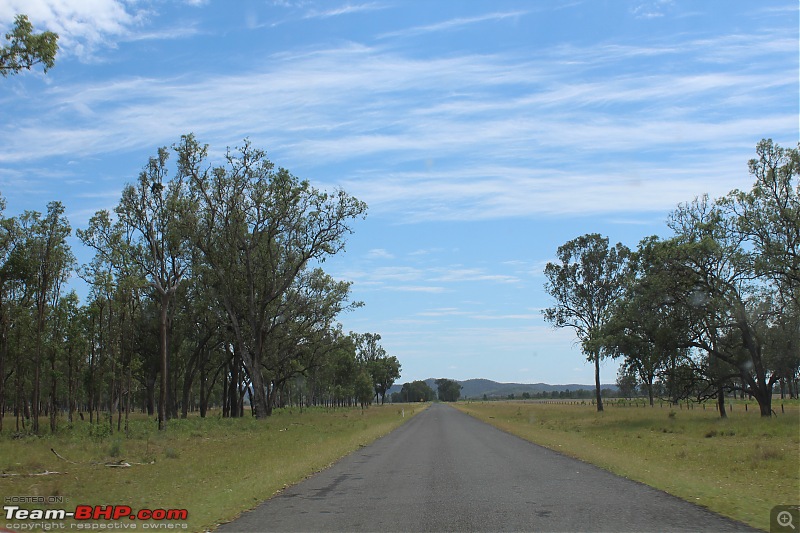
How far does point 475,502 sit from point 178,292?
4189cm

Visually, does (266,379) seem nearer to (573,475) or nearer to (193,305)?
(193,305)

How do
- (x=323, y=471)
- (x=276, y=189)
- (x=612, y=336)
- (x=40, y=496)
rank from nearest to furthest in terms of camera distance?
(x=40, y=496) < (x=323, y=471) < (x=612, y=336) < (x=276, y=189)

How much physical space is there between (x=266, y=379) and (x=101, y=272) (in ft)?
103

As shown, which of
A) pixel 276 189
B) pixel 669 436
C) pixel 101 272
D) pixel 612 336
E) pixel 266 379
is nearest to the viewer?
pixel 669 436

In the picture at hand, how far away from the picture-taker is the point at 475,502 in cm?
1188

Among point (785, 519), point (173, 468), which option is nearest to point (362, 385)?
point (173, 468)

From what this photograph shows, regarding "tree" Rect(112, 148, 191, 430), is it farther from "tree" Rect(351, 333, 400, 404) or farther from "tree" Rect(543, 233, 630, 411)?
"tree" Rect(351, 333, 400, 404)

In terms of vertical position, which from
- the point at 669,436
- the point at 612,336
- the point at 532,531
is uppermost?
the point at 612,336

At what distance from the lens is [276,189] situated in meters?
47.3

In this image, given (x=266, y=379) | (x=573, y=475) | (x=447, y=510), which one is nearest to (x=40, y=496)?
(x=447, y=510)

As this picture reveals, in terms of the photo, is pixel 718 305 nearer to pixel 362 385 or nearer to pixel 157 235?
pixel 157 235

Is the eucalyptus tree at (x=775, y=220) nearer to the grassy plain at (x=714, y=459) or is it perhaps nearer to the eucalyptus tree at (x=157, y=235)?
the grassy plain at (x=714, y=459)

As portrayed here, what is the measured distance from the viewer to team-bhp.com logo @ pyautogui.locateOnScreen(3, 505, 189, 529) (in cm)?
1100

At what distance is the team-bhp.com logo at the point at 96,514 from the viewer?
11000 millimetres
